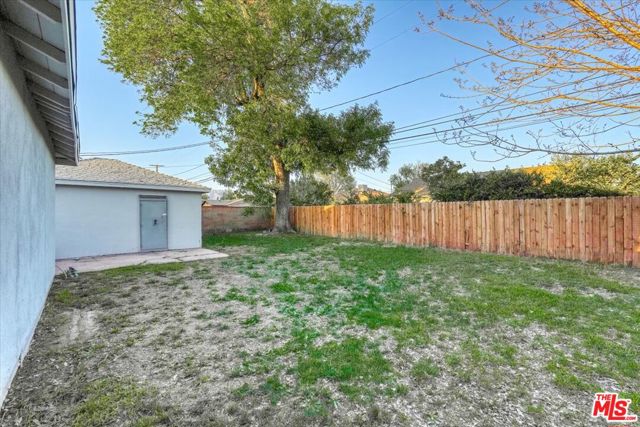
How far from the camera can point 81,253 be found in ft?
26.3

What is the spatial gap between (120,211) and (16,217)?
686 centimetres

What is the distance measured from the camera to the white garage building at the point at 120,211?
25.9 feet

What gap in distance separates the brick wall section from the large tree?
3.27 meters

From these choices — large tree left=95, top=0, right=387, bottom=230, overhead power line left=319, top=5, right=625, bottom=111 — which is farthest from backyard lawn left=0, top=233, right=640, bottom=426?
large tree left=95, top=0, right=387, bottom=230

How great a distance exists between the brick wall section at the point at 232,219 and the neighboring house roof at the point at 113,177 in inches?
189

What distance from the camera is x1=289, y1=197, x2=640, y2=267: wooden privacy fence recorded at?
241 inches

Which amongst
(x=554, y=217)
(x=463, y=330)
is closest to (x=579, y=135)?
(x=463, y=330)

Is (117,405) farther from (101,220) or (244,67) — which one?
(244,67)

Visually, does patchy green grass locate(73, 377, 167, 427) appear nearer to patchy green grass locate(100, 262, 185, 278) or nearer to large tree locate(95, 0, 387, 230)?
patchy green grass locate(100, 262, 185, 278)

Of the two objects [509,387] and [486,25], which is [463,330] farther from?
[486,25]

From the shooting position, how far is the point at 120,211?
861cm

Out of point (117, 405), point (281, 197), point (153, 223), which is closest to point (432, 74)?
point (281, 197)

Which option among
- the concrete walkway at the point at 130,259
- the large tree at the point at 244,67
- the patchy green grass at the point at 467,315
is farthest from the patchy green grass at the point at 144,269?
the large tree at the point at 244,67

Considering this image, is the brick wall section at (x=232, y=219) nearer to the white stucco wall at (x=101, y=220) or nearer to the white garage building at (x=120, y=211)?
the white garage building at (x=120, y=211)
